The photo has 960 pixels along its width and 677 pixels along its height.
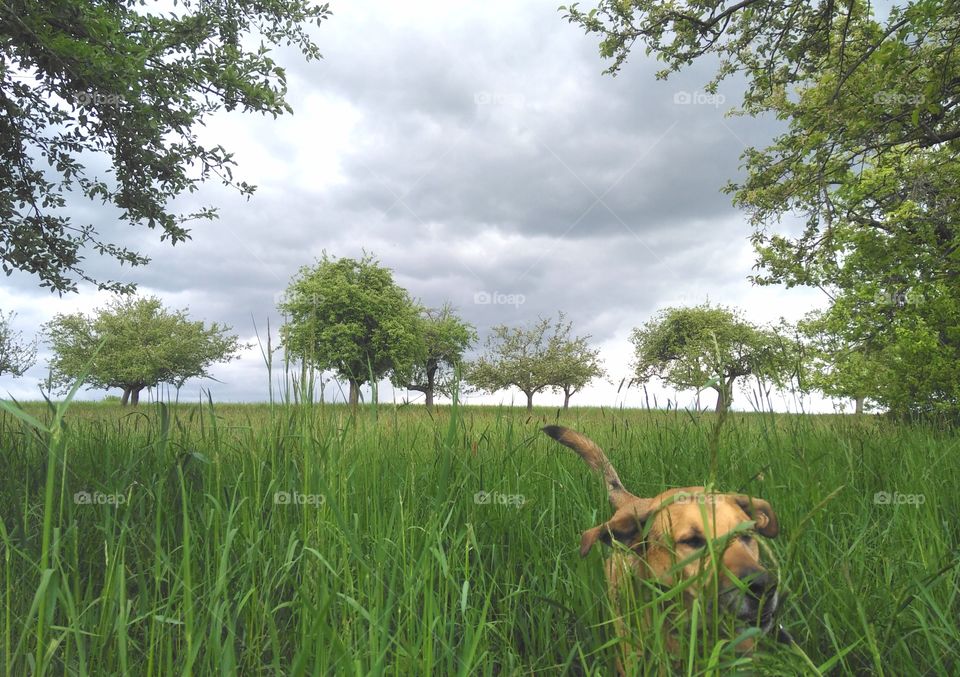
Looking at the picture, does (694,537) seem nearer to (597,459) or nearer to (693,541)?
(693,541)

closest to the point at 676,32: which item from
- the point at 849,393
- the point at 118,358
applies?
the point at 849,393

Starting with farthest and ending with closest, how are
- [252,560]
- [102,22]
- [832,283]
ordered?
[832,283], [102,22], [252,560]

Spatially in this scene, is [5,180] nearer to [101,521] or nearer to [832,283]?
[101,521]

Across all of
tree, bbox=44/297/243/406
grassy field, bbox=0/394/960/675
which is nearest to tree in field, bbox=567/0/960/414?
grassy field, bbox=0/394/960/675

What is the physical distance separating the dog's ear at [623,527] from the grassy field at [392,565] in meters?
0.22

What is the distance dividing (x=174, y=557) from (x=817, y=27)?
41.8 ft

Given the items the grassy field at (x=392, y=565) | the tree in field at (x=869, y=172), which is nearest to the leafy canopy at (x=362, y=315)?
the tree in field at (x=869, y=172)

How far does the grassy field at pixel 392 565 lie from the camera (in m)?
2.11

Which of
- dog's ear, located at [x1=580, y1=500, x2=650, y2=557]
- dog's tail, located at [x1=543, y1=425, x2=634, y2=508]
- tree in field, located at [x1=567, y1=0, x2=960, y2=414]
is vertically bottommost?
dog's ear, located at [x1=580, y1=500, x2=650, y2=557]

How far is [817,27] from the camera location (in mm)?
10609

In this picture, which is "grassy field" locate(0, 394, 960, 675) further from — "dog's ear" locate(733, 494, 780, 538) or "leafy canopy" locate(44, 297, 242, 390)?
"leafy canopy" locate(44, 297, 242, 390)

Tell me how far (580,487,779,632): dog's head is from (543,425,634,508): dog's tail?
4 centimetres

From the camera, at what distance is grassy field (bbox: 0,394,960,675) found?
2.11 m

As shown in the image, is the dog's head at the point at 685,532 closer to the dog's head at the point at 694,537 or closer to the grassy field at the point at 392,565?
the dog's head at the point at 694,537
